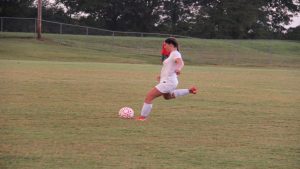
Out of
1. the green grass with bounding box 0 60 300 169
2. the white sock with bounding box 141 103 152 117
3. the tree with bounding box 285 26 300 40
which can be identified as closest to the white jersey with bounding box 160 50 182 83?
the white sock with bounding box 141 103 152 117

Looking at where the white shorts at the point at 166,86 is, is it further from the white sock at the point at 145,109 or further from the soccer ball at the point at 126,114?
the soccer ball at the point at 126,114

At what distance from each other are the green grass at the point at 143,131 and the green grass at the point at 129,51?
29254 millimetres

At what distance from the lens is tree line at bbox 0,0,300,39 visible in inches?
3002

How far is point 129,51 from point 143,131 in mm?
43228

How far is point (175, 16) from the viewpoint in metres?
81.8

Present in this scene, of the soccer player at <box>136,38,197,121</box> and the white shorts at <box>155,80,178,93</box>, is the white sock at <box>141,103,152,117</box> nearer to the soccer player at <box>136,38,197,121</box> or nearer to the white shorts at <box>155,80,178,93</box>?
the soccer player at <box>136,38,197,121</box>

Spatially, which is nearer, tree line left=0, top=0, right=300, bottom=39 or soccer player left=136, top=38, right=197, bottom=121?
soccer player left=136, top=38, right=197, bottom=121

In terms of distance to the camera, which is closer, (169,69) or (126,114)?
(169,69)

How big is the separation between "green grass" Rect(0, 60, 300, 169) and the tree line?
57229 millimetres

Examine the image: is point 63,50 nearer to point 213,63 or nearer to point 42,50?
point 42,50

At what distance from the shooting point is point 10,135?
372 inches

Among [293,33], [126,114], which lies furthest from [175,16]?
[126,114]

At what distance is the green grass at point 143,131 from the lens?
7.95m

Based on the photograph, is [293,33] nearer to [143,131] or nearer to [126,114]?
[126,114]
